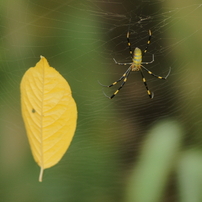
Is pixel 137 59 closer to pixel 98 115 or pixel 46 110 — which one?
pixel 98 115

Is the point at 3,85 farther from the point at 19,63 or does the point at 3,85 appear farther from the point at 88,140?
the point at 88,140

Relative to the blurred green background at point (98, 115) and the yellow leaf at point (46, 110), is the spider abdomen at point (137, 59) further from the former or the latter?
the yellow leaf at point (46, 110)

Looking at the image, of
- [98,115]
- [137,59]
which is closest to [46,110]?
[98,115]

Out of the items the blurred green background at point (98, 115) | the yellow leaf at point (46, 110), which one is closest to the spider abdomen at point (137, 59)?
the blurred green background at point (98, 115)

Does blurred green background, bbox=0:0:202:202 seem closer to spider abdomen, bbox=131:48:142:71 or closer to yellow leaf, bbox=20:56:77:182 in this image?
spider abdomen, bbox=131:48:142:71

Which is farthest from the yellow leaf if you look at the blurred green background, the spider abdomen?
the spider abdomen
